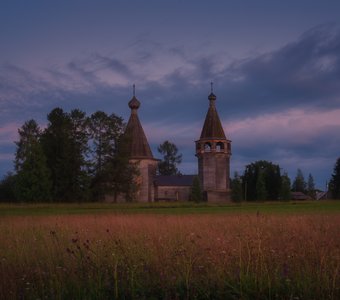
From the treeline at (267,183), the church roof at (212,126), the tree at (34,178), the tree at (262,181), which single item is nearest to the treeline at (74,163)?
the tree at (34,178)

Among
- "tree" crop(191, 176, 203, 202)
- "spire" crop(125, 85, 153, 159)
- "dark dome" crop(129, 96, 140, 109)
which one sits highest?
"dark dome" crop(129, 96, 140, 109)

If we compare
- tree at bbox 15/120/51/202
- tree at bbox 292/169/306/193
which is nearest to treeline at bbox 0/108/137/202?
tree at bbox 15/120/51/202

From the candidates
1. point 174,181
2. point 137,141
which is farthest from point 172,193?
point 137,141

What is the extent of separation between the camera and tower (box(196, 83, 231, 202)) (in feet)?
235

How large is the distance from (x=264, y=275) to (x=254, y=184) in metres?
92.5

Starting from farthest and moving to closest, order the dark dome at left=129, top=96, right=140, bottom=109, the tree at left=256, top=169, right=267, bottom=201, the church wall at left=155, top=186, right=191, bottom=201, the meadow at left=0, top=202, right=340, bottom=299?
1. the tree at left=256, top=169, right=267, bottom=201
2. the church wall at left=155, top=186, right=191, bottom=201
3. the dark dome at left=129, top=96, right=140, bottom=109
4. the meadow at left=0, top=202, right=340, bottom=299

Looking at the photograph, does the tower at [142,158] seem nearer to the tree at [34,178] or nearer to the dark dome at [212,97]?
the dark dome at [212,97]

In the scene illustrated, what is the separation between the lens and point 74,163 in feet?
189

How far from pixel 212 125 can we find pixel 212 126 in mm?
162

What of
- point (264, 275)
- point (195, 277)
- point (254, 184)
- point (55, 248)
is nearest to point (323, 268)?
point (264, 275)

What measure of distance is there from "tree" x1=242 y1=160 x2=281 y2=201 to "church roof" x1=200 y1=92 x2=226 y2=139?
16565mm

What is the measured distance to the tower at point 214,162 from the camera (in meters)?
71.7

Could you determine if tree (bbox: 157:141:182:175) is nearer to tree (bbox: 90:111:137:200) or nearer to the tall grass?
tree (bbox: 90:111:137:200)

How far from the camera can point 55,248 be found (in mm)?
9539
